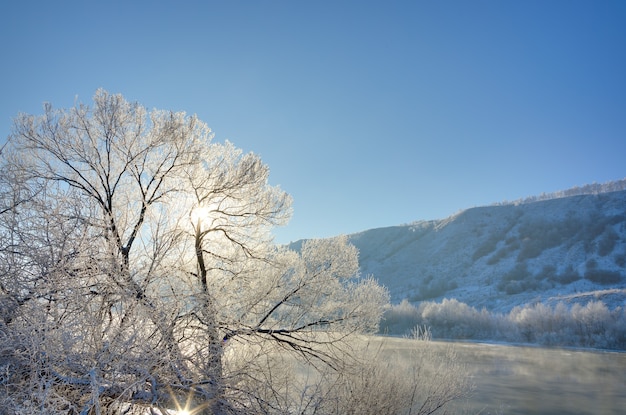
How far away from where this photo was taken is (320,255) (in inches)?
479

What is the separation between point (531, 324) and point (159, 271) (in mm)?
54487

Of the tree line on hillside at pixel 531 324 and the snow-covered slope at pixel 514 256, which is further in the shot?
the snow-covered slope at pixel 514 256

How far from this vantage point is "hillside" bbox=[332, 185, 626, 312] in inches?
3246

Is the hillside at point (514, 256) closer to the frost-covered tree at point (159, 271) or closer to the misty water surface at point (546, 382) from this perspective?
the misty water surface at point (546, 382)

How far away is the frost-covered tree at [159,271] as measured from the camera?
600 cm

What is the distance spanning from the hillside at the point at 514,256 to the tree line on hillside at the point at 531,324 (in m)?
9.08

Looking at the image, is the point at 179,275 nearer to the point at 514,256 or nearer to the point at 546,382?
the point at 546,382

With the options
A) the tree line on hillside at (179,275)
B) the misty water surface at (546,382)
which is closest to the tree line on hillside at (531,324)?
the misty water surface at (546,382)

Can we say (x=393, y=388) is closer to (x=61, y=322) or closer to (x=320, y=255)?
(x=320, y=255)

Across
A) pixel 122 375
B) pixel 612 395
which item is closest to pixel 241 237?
pixel 122 375

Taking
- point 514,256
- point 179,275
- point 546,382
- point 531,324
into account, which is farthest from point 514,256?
point 179,275

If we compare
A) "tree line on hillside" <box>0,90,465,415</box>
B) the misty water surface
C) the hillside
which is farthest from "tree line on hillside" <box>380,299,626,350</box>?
"tree line on hillside" <box>0,90,465,415</box>

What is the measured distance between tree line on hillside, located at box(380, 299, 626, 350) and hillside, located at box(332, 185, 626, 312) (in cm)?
908

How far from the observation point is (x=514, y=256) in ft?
341
